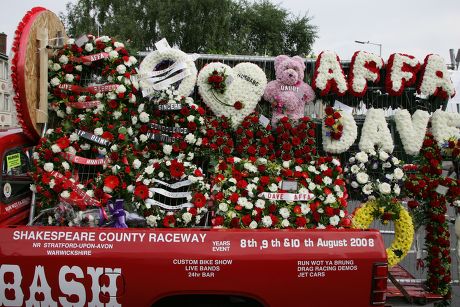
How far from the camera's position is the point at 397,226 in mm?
5305

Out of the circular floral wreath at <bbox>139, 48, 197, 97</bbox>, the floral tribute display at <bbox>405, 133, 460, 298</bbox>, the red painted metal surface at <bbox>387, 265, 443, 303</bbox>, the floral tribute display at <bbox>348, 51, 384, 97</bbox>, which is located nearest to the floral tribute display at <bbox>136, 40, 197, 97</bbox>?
the circular floral wreath at <bbox>139, 48, 197, 97</bbox>

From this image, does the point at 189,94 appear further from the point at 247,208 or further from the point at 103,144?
the point at 247,208

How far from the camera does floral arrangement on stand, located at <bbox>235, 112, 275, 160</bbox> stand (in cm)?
557

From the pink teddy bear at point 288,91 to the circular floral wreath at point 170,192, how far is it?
1.53 m

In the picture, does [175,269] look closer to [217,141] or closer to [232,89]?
[217,141]

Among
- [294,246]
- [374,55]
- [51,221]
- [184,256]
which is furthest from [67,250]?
[374,55]

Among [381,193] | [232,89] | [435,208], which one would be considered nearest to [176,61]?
[232,89]

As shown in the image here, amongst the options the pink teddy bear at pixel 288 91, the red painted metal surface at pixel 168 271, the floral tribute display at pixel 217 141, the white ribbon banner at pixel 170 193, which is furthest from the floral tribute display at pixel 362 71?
the red painted metal surface at pixel 168 271

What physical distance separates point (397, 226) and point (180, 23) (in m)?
22.0

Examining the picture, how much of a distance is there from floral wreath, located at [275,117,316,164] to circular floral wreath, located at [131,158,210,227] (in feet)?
3.77

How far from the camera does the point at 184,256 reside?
344 centimetres

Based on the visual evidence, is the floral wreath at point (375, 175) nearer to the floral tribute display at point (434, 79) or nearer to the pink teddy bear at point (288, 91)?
the pink teddy bear at point (288, 91)

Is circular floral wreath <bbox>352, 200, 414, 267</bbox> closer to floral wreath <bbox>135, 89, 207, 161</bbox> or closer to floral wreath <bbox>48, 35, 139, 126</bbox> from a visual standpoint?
floral wreath <bbox>135, 89, 207, 161</bbox>

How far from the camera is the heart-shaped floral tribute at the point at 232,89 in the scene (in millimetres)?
5750
